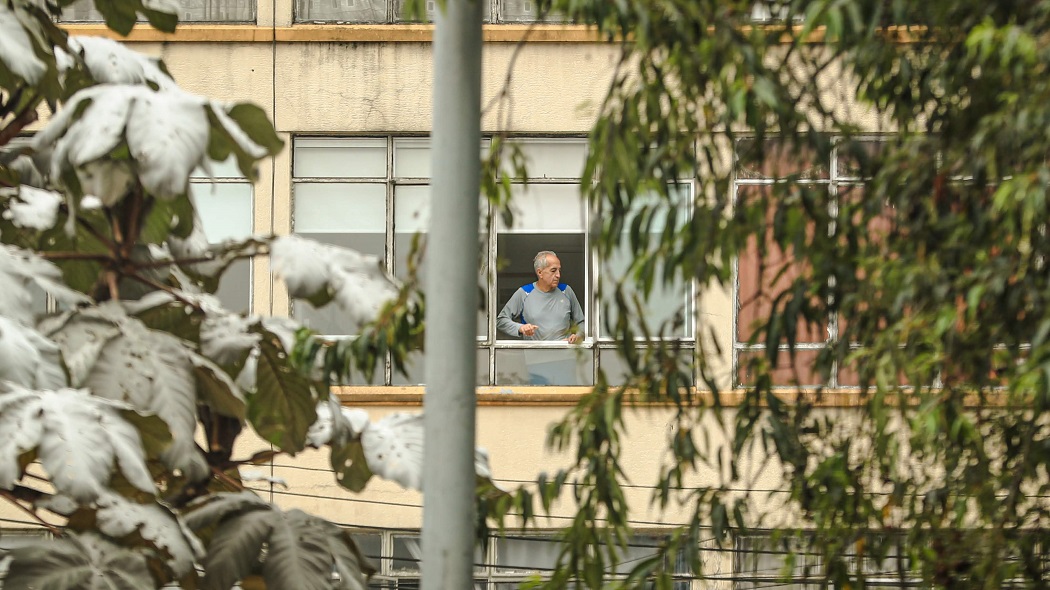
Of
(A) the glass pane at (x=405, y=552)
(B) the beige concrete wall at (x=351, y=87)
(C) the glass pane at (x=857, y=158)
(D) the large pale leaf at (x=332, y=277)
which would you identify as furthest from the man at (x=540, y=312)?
(D) the large pale leaf at (x=332, y=277)

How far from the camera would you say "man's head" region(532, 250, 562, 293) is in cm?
1170

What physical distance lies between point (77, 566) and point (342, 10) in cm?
924

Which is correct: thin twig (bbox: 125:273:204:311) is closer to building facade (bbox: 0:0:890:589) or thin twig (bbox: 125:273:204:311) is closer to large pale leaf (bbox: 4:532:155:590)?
large pale leaf (bbox: 4:532:155:590)

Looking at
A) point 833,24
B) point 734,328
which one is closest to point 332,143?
point 734,328

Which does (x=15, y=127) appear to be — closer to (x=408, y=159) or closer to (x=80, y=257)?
(x=80, y=257)

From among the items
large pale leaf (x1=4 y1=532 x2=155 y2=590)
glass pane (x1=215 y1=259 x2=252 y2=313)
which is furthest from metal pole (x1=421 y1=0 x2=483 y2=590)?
glass pane (x1=215 y1=259 x2=252 y2=313)

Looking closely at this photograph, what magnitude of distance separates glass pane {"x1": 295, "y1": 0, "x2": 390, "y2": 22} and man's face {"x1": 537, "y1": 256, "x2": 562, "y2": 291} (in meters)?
2.42

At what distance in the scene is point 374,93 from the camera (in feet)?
39.2

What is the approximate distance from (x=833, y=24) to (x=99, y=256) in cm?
192

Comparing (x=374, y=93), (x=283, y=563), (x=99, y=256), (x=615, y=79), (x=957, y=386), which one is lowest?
(x=283, y=563)

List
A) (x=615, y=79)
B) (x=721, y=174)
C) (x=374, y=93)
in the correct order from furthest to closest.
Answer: (x=374, y=93)
(x=721, y=174)
(x=615, y=79)

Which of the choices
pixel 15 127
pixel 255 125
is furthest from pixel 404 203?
pixel 255 125

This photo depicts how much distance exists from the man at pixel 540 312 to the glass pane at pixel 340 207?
1182 millimetres

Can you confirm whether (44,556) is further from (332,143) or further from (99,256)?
(332,143)
